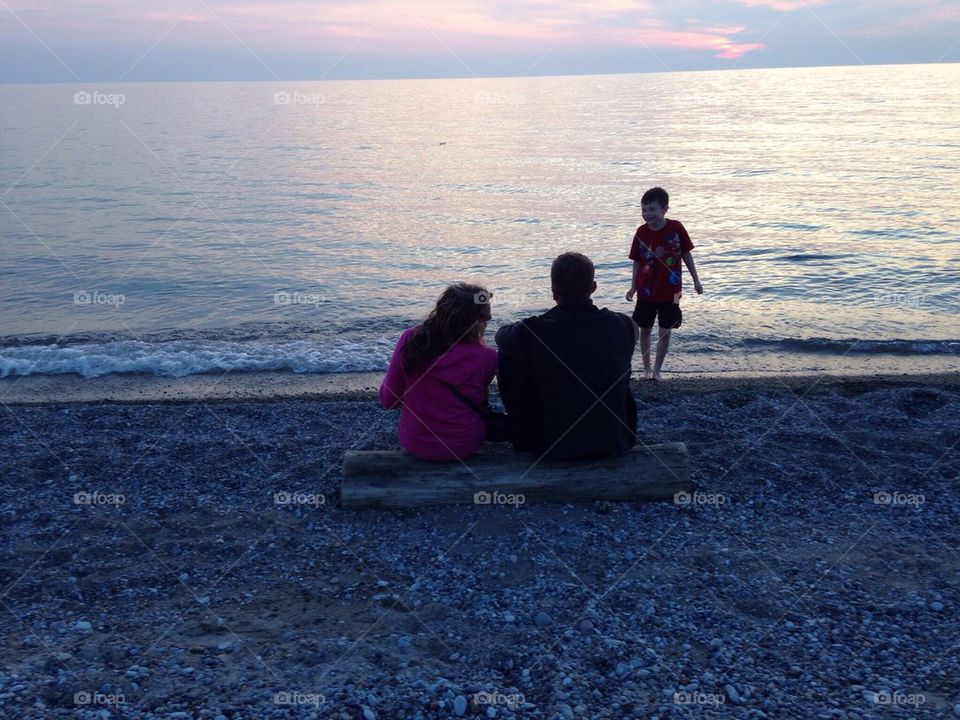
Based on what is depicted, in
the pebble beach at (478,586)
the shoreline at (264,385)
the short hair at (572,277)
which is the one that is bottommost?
the pebble beach at (478,586)

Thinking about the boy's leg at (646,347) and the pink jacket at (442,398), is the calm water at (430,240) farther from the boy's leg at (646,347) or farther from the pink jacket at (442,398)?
the pink jacket at (442,398)

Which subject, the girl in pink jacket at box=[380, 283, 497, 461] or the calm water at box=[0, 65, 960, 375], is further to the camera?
the calm water at box=[0, 65, 960, 375]

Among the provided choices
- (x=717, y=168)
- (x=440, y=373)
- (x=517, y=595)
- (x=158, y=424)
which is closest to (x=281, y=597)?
(x=517, y=595)

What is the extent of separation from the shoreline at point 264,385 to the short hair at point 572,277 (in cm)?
344

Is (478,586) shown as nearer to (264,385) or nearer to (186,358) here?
(264,385)

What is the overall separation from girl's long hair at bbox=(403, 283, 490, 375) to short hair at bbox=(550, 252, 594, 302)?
52cm

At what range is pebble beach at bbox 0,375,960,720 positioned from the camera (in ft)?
12.6

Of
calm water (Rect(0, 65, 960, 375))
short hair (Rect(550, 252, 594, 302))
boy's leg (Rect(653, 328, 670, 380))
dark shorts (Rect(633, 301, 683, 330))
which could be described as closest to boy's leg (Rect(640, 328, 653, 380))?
boy's leg (Rect(653, 328, 670, 380))

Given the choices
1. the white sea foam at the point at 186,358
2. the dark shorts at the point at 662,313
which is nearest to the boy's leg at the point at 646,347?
the dark shorts at the point at 662,313

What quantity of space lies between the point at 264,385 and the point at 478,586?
600cm

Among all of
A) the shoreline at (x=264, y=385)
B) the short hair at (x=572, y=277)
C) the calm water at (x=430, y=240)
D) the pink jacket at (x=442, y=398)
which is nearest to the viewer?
the short hair at (x=572, y=277)

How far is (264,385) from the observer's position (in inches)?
394

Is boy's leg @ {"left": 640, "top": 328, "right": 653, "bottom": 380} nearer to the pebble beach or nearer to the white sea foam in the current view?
the pebble beach

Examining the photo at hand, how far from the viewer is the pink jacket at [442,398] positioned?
5527 millimetres
